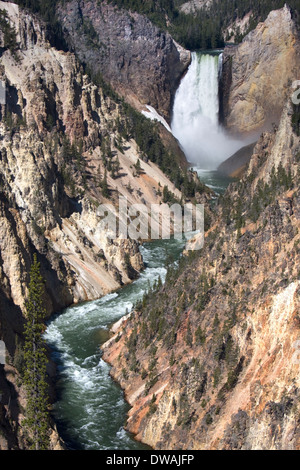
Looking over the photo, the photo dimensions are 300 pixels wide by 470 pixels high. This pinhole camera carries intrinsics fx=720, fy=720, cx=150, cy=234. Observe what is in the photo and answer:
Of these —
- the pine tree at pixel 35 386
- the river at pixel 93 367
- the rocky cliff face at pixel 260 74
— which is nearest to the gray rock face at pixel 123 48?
the rocky cliff face at pixel 260 74

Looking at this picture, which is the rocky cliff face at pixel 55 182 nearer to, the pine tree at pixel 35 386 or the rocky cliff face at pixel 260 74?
the pine tree at pixel 35 386

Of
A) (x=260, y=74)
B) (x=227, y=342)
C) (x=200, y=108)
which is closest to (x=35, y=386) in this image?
(x=227, y=342)

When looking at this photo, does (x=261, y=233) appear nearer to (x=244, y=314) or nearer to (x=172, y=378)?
(x=244, y=314)

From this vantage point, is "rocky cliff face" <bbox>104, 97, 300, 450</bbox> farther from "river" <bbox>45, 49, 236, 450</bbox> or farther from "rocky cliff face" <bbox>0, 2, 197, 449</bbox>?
"rocky cliff face" <bbox>0, 2, 197, 449</bbox>

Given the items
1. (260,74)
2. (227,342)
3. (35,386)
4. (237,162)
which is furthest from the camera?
(260,74)

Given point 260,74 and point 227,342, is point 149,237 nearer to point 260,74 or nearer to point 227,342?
point 227,342

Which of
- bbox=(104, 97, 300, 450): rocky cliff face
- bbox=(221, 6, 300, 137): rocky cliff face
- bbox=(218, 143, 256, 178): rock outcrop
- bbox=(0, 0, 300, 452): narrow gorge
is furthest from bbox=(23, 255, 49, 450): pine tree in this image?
bbox=(221, 6, 300, 137): rocky cliff face
